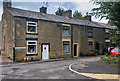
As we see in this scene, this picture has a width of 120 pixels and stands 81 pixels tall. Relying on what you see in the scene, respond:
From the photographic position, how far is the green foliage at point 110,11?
1092 cm

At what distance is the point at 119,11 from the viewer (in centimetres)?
1105

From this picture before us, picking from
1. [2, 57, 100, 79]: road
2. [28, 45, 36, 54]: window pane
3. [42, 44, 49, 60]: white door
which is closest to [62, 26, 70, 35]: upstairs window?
[42, 44, 49, 60]: white door

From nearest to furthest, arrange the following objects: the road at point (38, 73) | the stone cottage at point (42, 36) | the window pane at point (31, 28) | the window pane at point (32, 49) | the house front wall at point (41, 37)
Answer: the road at point (38, 73) → the house front wall at point (41, 37) → the stone cottage at point (42, 36) → the window pane at point (32, 49) → the window pane at point (31, 28)

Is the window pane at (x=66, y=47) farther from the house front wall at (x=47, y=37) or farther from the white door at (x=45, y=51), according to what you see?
the white door at (x=45, y=51)

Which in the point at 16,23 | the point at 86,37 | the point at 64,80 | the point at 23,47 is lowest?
the point at 64,80

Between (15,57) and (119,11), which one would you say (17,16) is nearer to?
(15,57)

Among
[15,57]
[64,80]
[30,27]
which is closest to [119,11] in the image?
[64,80]

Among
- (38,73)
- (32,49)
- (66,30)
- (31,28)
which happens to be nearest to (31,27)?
(31,28)

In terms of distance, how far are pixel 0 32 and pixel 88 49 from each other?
15966 mm

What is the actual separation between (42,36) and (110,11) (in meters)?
9.55

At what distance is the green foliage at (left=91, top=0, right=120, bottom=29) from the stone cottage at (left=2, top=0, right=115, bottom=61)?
7796 millimetres

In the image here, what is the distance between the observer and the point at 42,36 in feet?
57.1

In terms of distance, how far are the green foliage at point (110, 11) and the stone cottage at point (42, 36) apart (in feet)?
25.6

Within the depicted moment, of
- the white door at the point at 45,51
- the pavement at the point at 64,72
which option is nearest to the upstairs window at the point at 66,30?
the white door at the point at 45,51
